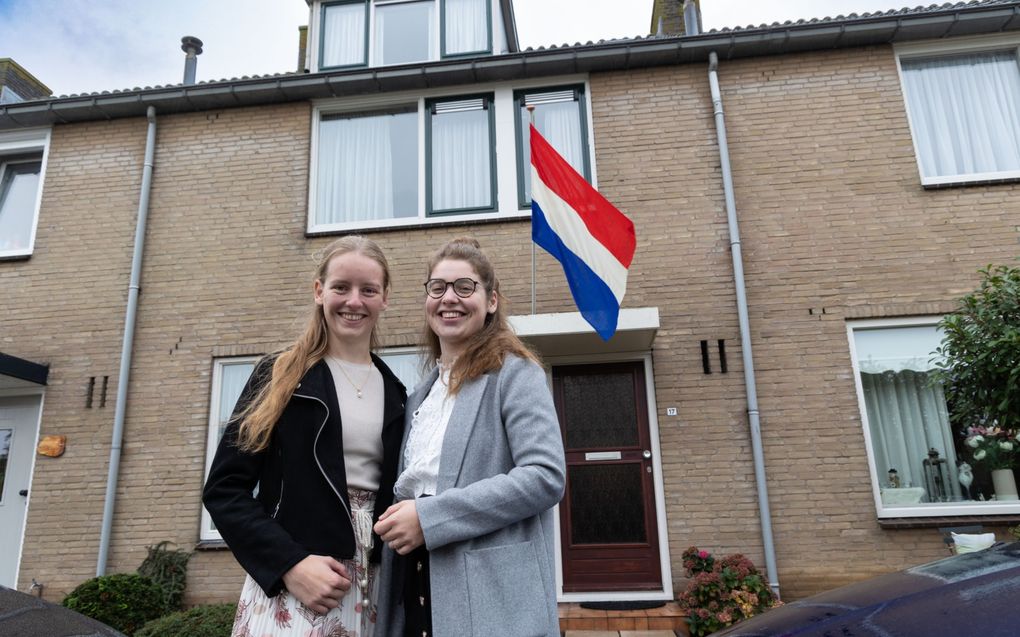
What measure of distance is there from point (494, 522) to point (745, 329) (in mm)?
5416

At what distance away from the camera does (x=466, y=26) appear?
8.55 metres

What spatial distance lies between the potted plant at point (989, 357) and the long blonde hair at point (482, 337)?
4.42 meters

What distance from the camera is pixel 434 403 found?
1.85 metres

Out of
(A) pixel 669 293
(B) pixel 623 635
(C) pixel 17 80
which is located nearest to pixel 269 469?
(B) pixel 623 635

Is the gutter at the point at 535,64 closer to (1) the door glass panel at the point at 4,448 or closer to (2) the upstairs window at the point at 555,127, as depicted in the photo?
(2) the upstairs window at the point at 555,127

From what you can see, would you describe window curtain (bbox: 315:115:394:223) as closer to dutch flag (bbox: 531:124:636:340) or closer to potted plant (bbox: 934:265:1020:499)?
dutch flag (bbox: 531:124:636:340)

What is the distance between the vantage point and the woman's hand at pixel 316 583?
1548 millimetres

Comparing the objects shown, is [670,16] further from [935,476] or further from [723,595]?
[723,595]

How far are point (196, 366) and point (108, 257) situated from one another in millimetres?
1813

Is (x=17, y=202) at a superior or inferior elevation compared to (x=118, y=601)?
superior

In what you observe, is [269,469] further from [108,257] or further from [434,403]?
[108,257]

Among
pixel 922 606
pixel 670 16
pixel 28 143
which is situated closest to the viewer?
pixel 922 606

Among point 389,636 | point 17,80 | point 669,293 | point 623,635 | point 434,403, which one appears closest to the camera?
point 389,636

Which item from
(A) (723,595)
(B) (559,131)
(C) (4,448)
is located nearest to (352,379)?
(A) (723,595)
